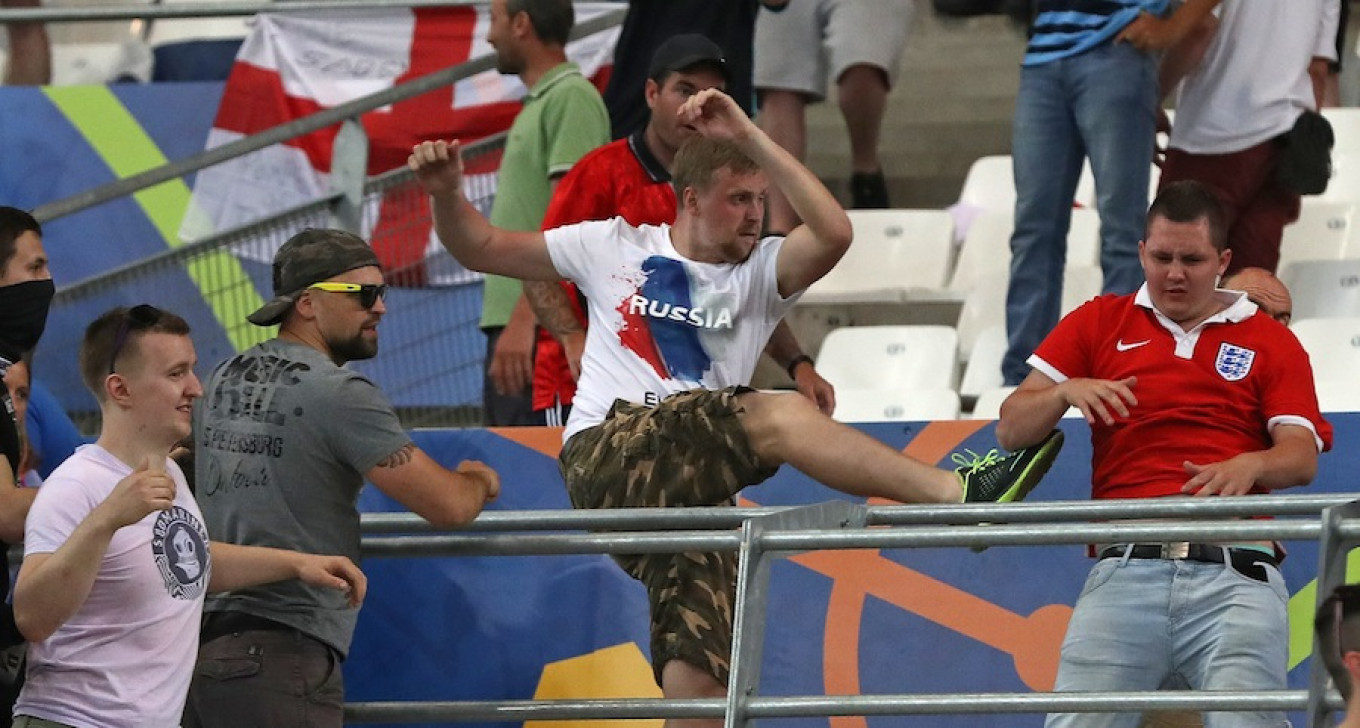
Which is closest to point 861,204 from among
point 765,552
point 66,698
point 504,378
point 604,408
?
point 504,378

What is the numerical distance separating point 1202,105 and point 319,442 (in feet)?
11.6

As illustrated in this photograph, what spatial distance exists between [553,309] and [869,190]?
11.2 feet

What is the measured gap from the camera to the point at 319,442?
185 inches

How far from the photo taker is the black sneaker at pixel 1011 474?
15.4ft

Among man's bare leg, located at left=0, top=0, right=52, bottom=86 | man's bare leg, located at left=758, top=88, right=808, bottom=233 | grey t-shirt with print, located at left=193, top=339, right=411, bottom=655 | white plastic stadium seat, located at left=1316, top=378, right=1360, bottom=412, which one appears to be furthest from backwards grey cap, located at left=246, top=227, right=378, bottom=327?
man's bare leg, located at left=0, top=0, right=52, bottom=86

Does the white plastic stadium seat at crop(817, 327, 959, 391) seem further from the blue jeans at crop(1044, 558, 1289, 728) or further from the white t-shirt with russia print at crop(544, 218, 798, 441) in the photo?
the blue jeans at crop(1044, 558, 1289, 728)

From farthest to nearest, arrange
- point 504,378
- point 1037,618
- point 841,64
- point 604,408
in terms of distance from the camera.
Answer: point 841,64
point 504,378
point 1037,618
point 604,408

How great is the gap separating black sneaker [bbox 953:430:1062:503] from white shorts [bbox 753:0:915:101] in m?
3.58

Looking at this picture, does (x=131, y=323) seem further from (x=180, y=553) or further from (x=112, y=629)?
(x=112, y=629)

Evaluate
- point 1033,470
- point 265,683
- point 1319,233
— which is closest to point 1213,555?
point 1033,470

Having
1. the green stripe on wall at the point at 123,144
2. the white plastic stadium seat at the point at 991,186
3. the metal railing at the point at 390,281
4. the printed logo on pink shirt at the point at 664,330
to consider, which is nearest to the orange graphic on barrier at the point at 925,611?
the printed logo on pink shirt at the point at 664,330

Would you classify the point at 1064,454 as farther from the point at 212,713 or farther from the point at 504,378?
the point at 212,713

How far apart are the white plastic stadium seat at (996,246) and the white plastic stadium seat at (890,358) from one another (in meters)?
0.68

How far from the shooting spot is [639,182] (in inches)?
235
